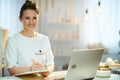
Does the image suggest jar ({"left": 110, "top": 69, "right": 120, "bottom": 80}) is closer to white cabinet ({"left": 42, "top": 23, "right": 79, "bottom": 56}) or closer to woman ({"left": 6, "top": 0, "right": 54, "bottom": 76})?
woman ({"left": 6, "top": 0, "right": 54, "bottom": 76})

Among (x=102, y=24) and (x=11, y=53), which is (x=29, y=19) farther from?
(x=102, y=24)

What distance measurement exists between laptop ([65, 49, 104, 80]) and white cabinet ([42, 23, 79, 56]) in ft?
10.3

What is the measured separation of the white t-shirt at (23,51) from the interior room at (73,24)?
2756 mm

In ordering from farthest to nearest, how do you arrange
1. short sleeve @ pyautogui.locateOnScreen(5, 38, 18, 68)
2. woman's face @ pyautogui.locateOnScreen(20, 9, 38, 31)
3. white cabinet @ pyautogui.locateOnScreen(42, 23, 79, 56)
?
1. white cabinet @ pyautogui.locateOnScreen(42, 23, 79, 56)
2. woman's face @ pyautogui.locateOnScreen(20, 9, 38, 31)
3. short sleeve @ pyautogui.locateOnScreen(5, 38, 18, 68)

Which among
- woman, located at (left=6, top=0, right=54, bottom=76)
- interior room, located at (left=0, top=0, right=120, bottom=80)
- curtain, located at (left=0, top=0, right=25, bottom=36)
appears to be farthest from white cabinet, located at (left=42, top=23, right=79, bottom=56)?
woman, located at (left=6, top=0, right=54, bottom=76)

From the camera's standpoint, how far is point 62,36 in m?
4.95

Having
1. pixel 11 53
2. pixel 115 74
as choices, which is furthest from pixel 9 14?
pixel 115 74

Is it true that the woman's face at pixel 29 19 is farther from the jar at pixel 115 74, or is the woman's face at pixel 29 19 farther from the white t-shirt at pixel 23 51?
the jar at pixel 115 74

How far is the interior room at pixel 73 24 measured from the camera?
4.82 m

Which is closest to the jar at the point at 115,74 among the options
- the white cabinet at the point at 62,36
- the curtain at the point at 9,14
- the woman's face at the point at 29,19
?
the woman's face at the point at 29,19

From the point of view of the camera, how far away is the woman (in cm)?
196

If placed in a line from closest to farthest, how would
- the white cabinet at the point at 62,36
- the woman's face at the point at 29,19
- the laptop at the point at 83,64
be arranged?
the laptop at the point at 83,64 → the woman's face at the point at 29,19 → the white cabinet at the point at 62,36

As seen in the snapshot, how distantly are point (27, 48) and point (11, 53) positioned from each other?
0.50ft

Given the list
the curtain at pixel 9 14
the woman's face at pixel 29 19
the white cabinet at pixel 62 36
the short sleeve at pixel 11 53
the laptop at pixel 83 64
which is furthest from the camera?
the white cabinet at pixel 62 36
